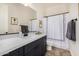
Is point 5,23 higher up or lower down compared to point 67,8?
lower down

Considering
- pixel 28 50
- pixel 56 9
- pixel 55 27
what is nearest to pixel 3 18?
pixel 28 50

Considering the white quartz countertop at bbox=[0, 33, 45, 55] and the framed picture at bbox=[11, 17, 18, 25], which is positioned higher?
the framed picture at bbox=[11, 17, 18, 25]

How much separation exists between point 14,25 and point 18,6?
0.51 metres

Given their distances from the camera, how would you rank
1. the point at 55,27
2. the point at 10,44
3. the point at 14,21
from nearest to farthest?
the point at 10,44 → the point at 14,21 → the point at 55,27

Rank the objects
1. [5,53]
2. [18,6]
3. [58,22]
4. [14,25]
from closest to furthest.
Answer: [5,53]
[14,25]
[18,6]
[58,22]

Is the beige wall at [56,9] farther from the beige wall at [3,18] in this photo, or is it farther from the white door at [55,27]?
the beige wall at [3,18]

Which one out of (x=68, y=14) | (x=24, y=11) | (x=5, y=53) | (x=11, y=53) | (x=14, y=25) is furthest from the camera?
(x=68, y=14)

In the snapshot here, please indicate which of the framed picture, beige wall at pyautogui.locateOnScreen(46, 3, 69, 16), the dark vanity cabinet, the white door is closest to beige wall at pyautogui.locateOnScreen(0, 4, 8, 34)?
the framed picture

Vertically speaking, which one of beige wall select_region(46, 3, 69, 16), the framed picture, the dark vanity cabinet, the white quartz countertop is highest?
beige wall select_region(46, 3, 69, 16)

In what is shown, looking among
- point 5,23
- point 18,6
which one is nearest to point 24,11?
point 18,6

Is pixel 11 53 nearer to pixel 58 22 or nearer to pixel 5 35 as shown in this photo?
pixel 5 35

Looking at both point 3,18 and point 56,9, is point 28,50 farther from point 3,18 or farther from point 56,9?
point 56,9

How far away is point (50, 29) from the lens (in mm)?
4492

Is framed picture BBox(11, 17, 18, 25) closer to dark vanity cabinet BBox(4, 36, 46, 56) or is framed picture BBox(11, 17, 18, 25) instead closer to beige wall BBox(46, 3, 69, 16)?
dark vanity cabinet BBox(4, 36, 46, 56)
